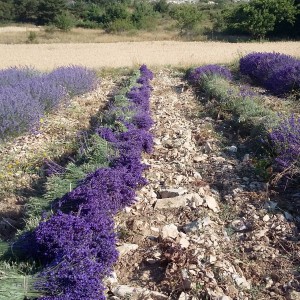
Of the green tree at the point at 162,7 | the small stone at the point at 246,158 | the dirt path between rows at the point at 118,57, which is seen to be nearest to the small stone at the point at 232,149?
the small stone at the point at 246,158

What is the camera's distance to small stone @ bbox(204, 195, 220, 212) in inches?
174

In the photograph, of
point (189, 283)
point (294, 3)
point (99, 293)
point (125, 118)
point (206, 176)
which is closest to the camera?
point (99, 293)

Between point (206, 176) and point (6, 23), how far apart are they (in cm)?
5047

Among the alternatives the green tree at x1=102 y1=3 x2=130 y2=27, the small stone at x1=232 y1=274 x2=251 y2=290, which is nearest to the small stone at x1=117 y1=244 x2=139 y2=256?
the small stone at x1=232 y1=274 x2=251 y2=290

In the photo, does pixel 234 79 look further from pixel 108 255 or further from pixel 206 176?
pixel 108 255

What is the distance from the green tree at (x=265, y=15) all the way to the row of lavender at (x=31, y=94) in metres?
21.4

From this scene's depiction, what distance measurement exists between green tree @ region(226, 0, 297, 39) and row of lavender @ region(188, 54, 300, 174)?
19493 millimetres

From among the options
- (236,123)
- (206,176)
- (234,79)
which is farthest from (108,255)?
(234,79)

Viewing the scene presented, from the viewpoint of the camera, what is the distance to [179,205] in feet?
14.7

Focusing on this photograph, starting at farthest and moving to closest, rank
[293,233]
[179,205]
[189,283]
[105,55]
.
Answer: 1. [105,55]
2. [179,205]
3. [293,233]
4. [189,283]

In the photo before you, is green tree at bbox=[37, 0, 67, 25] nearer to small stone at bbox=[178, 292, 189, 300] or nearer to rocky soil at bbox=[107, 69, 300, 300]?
rocky soil at bbox=[107, 69, 300, 300]

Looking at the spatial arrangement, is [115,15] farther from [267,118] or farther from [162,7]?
[267,118]

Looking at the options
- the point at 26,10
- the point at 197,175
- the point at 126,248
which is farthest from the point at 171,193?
the point at 26,10

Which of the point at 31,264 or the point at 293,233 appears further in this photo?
the point at 293,233
